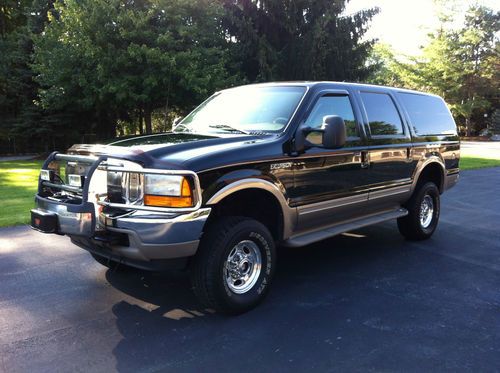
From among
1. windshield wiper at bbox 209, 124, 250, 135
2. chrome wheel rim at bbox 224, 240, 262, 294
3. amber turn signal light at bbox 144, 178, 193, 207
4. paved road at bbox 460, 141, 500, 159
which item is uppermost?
windshield wiper at bbox 209, 124, 250, 135

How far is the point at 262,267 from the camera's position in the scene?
4.21 meters

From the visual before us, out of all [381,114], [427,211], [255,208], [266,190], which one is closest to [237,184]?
[266,190]

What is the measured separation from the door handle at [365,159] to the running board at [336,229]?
665 mm

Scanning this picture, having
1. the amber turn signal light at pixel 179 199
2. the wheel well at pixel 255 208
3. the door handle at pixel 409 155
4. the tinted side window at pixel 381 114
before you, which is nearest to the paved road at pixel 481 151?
the door handle at pixel 409 155

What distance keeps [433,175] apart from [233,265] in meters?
4.21

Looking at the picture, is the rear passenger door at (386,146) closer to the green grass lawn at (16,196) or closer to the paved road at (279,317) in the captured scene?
the paved road at (279,317)

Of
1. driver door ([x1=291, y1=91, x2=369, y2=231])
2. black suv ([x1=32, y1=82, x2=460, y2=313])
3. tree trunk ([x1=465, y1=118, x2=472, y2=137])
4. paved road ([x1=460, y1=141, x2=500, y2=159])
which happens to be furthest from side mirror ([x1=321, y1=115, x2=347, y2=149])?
tree trunk ([x1=465, y1=118, x2=472, y2=137])

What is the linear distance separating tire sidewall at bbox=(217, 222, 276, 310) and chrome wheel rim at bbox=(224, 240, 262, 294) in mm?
36

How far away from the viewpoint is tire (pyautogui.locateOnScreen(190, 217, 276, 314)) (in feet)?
12.4

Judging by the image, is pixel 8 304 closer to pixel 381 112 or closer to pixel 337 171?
pixel 337 171

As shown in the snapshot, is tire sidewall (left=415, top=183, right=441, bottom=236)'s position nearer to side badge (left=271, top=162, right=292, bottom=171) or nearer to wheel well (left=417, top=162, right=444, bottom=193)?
wheel well (left=417, top=162, right=444, bottom=193)

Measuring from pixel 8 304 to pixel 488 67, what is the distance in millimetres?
53905

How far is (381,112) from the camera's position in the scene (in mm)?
5773

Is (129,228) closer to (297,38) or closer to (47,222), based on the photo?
(47,222)
